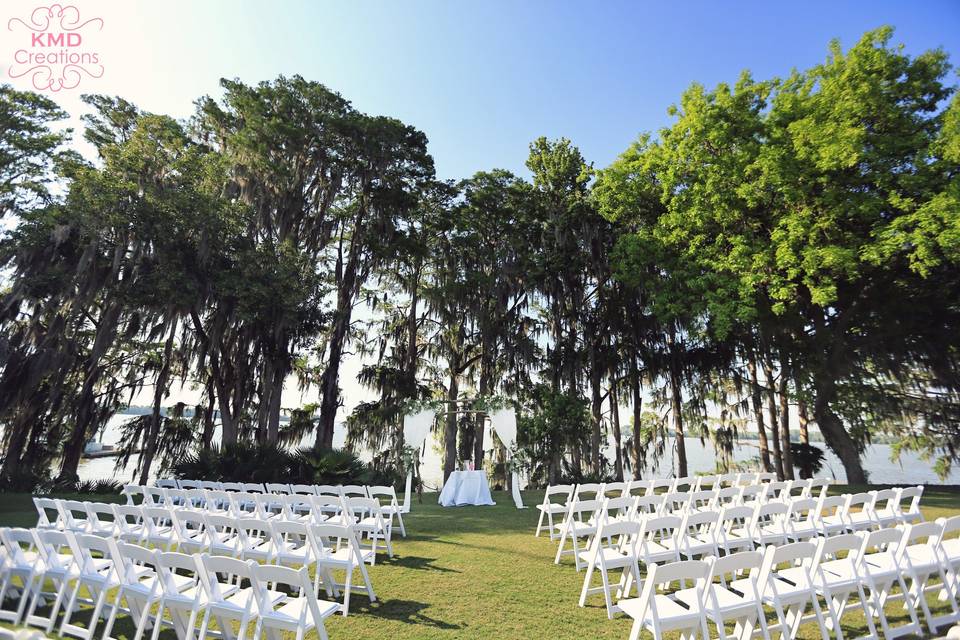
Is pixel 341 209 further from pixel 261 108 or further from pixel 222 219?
pixel 222 219

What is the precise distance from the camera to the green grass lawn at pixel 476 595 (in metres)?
3.69

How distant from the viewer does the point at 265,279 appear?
44.7 ft

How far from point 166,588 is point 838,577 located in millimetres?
4880

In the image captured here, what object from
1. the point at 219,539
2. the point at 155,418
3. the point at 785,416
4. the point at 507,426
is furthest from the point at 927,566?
the point at 155,418

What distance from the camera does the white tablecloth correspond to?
1105cm

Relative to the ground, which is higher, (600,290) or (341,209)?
(341,209)

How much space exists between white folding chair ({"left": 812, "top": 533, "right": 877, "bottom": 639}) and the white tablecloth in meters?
8.10

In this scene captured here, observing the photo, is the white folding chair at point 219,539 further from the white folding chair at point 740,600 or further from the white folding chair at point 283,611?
the white folding chair at point 740,600

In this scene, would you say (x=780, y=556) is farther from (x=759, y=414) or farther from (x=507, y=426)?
(x=759, y=414)

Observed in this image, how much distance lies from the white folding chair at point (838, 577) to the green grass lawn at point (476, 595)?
43cm

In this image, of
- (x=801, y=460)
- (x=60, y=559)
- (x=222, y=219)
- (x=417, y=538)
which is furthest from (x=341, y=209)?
(x=801, y=460)

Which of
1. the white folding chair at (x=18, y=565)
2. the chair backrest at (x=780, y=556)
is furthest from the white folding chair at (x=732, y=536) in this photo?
the white folding chair at (x=18, y=565)

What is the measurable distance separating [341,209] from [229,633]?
664 inches

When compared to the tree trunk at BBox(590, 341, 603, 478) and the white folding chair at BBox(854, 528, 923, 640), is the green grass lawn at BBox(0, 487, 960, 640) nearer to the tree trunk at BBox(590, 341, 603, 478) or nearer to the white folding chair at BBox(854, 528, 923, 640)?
the white folding chair at BBox(854, 528, 923, 640)
